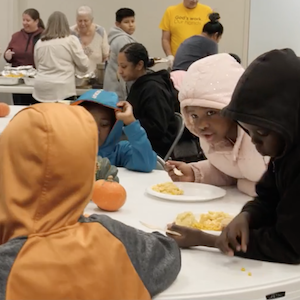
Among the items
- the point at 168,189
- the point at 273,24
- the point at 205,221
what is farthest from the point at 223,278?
the point at 273,24

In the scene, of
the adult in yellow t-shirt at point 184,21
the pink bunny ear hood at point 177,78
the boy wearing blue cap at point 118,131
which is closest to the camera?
the boy wearing blue cap at point 118,131

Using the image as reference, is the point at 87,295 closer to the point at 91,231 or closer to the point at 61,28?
the point at 91,231

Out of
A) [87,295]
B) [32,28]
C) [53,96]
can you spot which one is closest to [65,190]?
[87,295]

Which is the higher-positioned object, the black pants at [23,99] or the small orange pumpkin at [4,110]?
the small orange pumpkin at [4,110]

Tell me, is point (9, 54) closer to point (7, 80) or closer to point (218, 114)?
point (7, 80)

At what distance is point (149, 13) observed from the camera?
7.02 m

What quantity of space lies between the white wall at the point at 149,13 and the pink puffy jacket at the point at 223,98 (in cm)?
546

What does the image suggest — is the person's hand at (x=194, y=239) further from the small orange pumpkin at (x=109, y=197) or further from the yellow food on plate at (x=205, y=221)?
the small orange pumpkin at (x=109, y=197)

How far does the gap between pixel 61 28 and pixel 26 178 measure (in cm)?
419

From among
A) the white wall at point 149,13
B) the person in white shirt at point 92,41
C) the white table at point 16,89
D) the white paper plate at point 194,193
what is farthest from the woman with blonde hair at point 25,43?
the white paper plate at point 194,193

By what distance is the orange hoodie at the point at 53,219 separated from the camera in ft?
2.79

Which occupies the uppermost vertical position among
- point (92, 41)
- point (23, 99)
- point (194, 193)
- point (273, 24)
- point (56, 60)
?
point (273, 24)

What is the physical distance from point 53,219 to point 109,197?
595mm

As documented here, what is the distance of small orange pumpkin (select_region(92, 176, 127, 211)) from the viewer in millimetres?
1478
